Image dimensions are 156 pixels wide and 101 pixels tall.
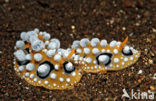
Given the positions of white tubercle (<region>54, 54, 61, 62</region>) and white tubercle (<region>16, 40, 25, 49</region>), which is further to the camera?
white tubercle (<region>16, 40, 25, 49</region>)

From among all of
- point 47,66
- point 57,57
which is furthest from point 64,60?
point 47,66

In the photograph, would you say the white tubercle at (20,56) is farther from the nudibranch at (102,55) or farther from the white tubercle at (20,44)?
the nudibranch at (102,55)

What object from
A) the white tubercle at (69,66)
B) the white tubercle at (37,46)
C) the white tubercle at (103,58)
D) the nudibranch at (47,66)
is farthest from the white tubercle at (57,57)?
the white tubercle at (103,58)

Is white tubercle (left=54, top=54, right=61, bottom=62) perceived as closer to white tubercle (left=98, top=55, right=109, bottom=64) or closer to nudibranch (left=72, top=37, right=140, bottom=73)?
nudibranch (left=72, top=37, right=140, bottom=73)

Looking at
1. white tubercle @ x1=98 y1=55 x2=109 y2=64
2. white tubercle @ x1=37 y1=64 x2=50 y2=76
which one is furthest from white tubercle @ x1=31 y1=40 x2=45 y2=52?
white tubercle @ x1=98 y1=55 x2=109 y2=64

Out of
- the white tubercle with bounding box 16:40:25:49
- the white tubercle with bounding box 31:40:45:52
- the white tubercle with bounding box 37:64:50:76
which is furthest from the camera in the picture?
the white tubercle with bounding box 16:40:25:49

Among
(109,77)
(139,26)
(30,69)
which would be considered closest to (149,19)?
(139,26)

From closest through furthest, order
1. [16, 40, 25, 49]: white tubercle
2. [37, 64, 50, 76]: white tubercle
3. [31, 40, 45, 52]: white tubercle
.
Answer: [37, 64, 50, 76]: white tubercle, [31, 40, 45, 52]: white tubercle, [16, 40, 25, 49]: white tubercle

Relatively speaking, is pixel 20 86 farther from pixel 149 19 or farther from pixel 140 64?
pixel 149 19
